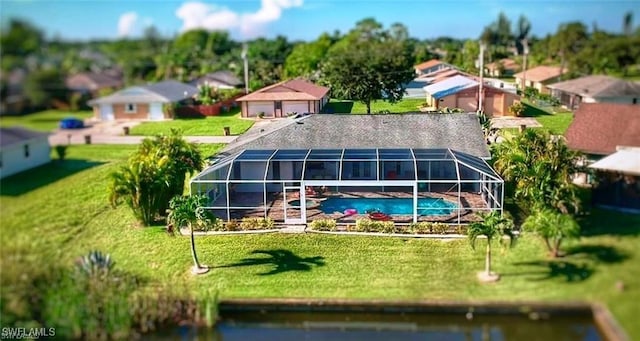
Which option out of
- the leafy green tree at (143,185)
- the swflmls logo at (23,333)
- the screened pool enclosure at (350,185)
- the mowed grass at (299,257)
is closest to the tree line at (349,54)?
the screened pool enclosure at (350,185)

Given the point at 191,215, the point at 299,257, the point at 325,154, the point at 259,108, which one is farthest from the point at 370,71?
the point at 191,215

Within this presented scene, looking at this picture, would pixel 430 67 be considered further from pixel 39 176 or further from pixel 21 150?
pixel 21 150

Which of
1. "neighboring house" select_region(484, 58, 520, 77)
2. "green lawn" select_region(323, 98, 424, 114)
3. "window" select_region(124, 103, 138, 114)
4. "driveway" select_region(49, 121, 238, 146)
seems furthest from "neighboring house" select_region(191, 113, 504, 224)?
"window" select_region(124, 103, 138, 114)

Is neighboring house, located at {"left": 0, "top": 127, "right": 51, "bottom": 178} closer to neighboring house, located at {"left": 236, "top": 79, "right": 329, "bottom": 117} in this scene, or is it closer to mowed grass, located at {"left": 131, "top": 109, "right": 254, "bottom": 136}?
mowed grass, located at {"left": 131, "top": 109, "right": 254, "bottom": 136}

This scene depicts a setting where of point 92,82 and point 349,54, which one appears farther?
point 349,54

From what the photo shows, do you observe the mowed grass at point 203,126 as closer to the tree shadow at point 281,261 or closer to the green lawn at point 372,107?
the green lawn at point 372,107

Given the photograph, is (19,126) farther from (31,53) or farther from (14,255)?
(14,255)
